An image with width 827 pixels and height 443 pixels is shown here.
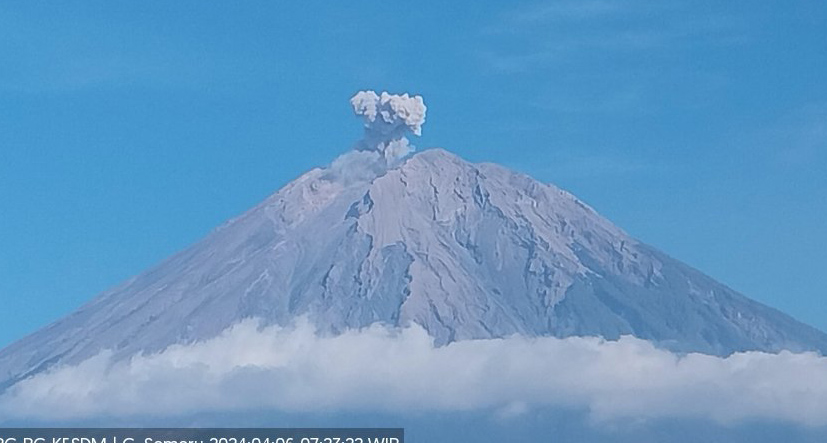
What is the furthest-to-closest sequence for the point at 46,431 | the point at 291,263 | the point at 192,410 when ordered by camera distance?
the point at 291,263 < the point at 192,410 < the point at 46,431

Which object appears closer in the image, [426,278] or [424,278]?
[424,278]

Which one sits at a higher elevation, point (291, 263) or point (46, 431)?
point (291, 263)

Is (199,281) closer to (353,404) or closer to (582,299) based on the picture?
(353,404)

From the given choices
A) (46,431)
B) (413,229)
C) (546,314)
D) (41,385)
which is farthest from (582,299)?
(46,431)
